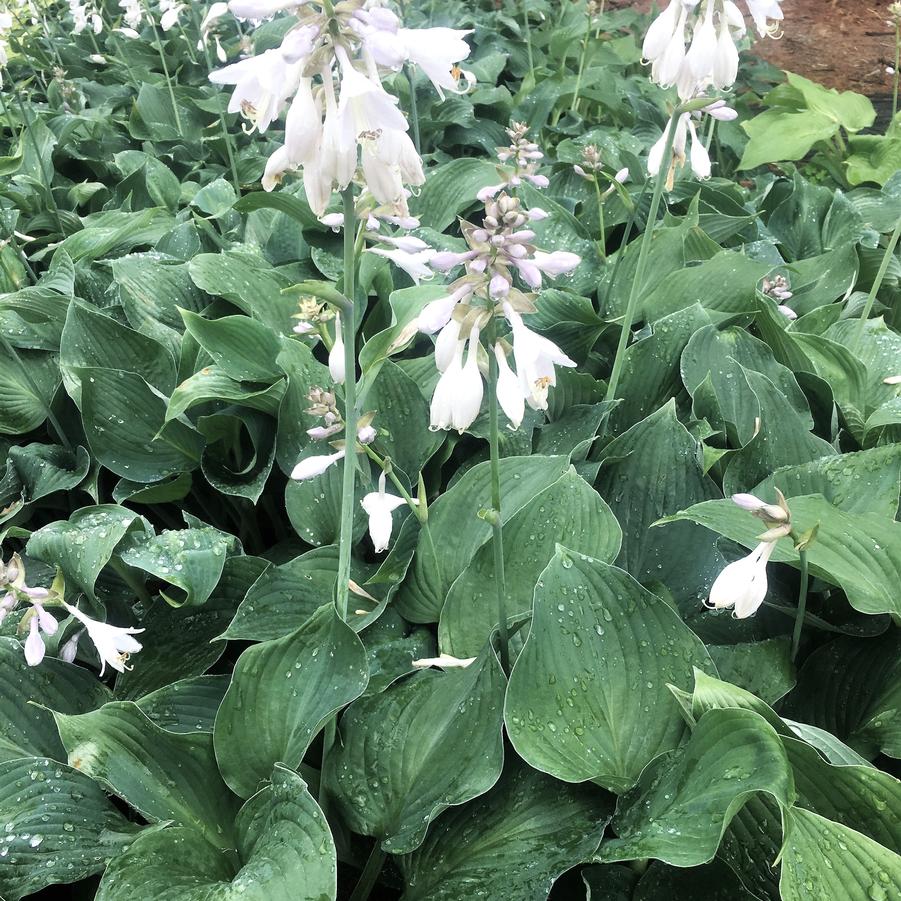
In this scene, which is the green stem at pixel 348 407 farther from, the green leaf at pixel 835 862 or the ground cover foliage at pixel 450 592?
the green leaf at pixel 835 862

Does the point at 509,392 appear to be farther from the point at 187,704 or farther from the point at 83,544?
the point at 83,544

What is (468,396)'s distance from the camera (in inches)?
46.5

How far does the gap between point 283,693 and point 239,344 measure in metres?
1.22

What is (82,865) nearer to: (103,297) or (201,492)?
(201,492)

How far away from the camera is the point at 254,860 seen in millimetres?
1260

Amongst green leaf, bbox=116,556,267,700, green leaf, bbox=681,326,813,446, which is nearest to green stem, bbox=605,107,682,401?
green leaf, bbox=681,326,813,446

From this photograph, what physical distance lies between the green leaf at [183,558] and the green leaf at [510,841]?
0.73 m

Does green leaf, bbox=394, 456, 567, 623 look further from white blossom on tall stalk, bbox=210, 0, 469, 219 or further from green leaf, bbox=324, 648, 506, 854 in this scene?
white blossom on tall stalk, bbox=210, 0, 469, 219

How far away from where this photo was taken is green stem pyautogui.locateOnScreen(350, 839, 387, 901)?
143 cm

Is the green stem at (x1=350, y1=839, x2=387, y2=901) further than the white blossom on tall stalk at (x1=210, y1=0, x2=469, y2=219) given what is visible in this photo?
Yes

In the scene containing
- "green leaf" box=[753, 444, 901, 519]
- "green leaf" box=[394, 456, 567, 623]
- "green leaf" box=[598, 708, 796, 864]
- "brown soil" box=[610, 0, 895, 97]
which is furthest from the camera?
"brown soil" box=[610, 0, 895, 97]

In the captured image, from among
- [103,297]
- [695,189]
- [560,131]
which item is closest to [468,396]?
[103,297]

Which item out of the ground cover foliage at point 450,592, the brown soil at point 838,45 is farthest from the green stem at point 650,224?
the brown soil at point 838,45

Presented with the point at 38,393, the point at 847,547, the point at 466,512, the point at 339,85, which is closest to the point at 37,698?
the point at 466,512
